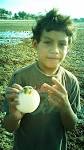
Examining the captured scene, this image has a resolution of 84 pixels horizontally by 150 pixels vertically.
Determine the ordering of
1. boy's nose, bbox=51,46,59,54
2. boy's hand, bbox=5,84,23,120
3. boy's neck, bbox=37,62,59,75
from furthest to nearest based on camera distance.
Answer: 1. boy's neck, bbox=37,62,59,75
2. boy's nose, bbox=51,46,59,54
3. boy's hand, bbox=5,84,23,120

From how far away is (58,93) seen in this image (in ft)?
9.32

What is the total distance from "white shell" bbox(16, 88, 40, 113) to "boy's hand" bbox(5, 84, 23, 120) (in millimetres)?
33

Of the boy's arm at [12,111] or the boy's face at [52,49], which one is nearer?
the boy's arm at [12,111]

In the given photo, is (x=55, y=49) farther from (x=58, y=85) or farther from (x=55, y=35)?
(x=58, y=85)

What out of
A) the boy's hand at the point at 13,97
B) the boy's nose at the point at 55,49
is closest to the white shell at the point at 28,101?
the boy's hand at the point at 13,97

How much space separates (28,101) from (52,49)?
43 centimetres

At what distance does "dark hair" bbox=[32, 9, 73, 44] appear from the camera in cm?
309

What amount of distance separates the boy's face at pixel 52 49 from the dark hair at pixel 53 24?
0.06 meters

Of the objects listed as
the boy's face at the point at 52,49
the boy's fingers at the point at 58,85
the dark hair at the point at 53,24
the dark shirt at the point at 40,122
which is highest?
the dark hair at the point at 53,24

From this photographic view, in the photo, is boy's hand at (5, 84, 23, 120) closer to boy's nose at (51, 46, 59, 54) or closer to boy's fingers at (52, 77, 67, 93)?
boy's fingers at (52, 77, 67, 93)

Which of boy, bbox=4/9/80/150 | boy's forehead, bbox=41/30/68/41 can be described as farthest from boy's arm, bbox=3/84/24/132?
boy's forehead, bbox=41/30/68/41

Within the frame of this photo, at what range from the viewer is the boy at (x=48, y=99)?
2920 millimetres

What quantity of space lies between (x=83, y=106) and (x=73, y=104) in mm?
4210

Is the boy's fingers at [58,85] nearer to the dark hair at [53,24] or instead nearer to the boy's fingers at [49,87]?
the boy's fingers at [49,87]
